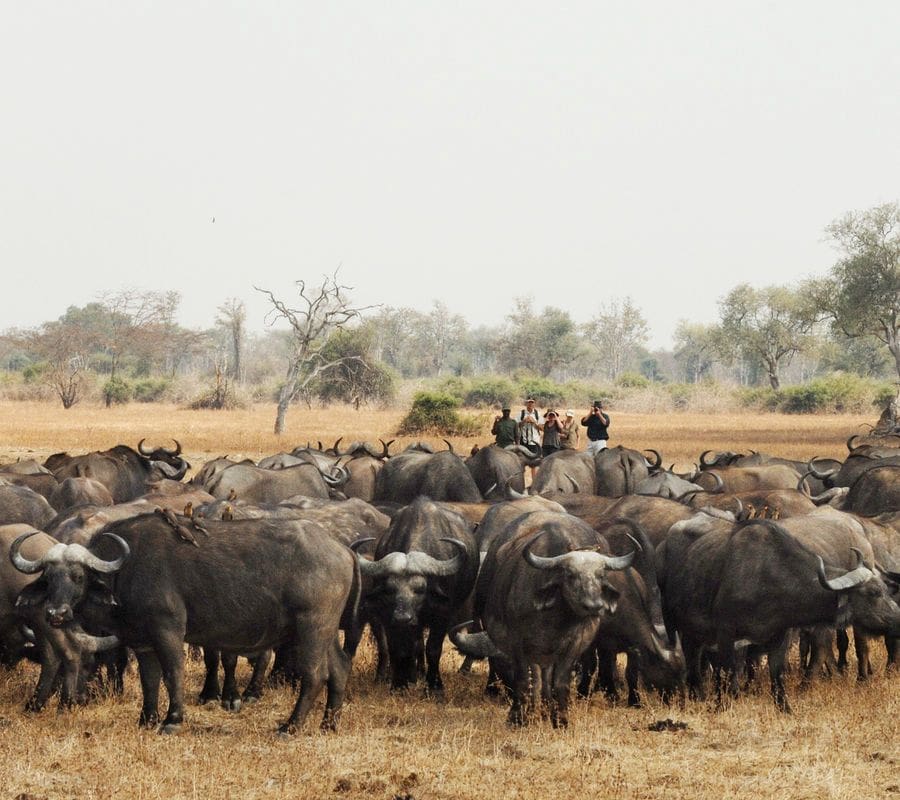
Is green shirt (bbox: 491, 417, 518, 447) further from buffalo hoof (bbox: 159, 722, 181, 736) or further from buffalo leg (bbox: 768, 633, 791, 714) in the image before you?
buffalo hoof (bbox: 159, 722, 181, 736)

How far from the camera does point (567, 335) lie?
11606 centimetres

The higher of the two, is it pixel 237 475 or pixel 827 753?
pixel 237 475

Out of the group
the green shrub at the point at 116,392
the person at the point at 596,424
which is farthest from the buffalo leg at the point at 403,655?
the green shrub at the point at 116,392

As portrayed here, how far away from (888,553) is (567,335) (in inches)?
4142

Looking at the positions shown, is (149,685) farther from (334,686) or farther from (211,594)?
(334,686)

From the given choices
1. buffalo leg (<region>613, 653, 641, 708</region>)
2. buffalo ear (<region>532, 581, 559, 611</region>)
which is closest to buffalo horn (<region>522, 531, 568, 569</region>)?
buffalo ear (<region>532, 581, 559, 611</region>)

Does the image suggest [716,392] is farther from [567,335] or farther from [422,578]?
[422,578]

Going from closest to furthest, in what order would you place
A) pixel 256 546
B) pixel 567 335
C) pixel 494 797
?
pixel 494 797 → pixel 256 546 → pixel 567 335

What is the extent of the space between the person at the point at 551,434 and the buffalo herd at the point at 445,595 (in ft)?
32.9

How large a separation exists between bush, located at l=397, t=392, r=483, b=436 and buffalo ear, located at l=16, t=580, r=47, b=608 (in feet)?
107

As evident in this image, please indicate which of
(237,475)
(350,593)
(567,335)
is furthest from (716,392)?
(350,593)

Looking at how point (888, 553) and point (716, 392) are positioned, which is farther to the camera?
point (716, 392)

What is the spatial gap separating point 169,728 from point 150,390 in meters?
72.2

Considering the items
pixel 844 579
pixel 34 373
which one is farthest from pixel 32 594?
pixel 34 373
